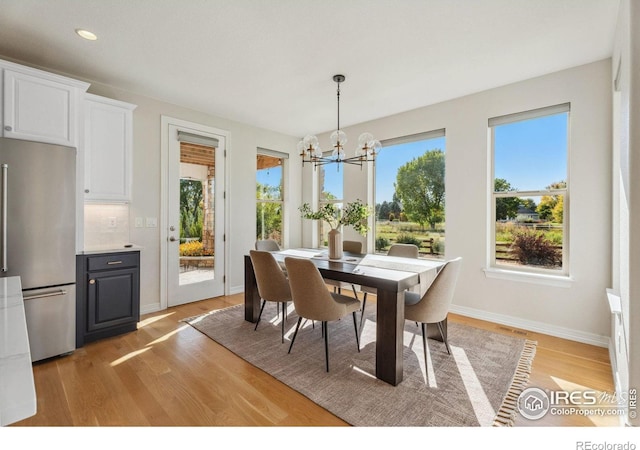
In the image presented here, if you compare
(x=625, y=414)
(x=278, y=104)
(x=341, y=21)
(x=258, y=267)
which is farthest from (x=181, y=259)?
(x=625, y=414)

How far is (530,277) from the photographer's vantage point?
3158 mm

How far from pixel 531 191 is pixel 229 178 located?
3.90 metres

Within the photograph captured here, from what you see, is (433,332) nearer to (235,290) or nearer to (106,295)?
(235,290)

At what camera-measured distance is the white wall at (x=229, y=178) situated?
359 cm

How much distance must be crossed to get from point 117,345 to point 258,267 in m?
1.50

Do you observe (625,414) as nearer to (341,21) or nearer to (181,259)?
(341,21)

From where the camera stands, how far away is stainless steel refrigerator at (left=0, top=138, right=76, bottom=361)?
2.28 metres

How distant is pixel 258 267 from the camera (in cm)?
286

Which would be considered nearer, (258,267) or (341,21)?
(341,21)

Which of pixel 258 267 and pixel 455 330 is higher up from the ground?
pixel 258 267

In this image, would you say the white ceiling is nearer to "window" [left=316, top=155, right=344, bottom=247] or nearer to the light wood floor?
"window" [left=316, top=155, right=344, bottom=247]

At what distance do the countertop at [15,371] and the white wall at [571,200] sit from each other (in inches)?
148

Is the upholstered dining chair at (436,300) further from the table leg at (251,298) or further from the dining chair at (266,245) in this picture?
the dining chair at (266,245)

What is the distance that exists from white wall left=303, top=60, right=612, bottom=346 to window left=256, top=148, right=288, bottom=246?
236cm
